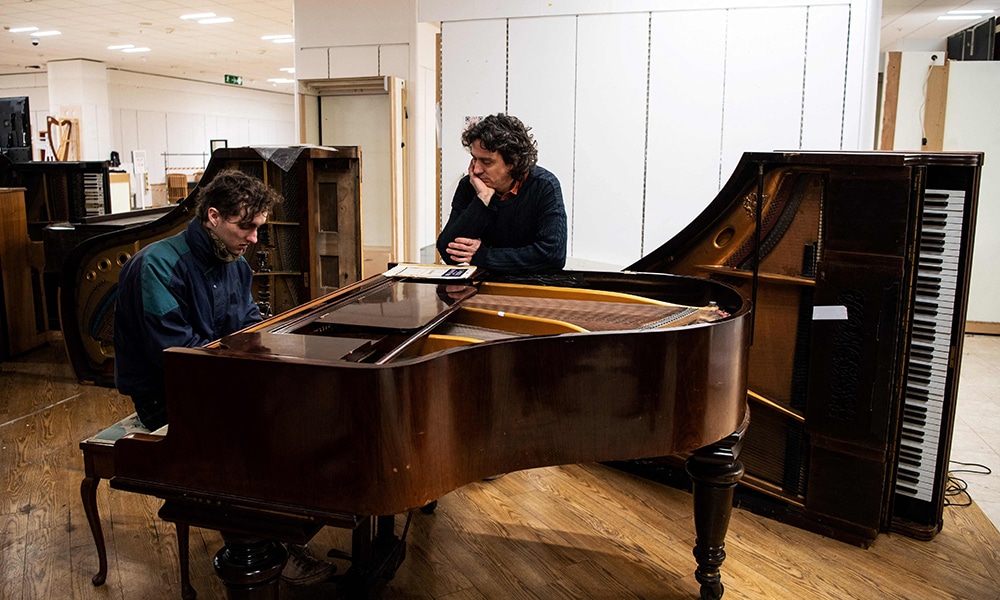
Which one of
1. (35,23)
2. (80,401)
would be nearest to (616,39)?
(80,401)

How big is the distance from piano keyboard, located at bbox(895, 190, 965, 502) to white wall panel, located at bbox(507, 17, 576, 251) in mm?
2419

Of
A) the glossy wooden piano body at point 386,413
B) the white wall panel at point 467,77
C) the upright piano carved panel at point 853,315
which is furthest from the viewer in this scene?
the white wall panel at point 467,77

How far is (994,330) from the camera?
19.5 feet

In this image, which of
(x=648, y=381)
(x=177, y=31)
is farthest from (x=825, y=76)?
(x=177, y=31)

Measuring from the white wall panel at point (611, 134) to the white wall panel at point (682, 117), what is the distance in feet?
0.25

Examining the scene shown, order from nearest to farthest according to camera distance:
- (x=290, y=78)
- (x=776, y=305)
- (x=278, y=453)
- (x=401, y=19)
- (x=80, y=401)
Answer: (x=278, y=453) → (x=776, y=305) → (x=80, y=401) → (x=401, y=19) → (x=290, y=78)

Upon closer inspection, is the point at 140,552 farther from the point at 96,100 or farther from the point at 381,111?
the point at 96,100

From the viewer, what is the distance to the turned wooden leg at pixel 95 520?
7.23 feet

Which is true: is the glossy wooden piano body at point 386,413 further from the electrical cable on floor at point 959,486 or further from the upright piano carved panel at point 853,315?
the electrical cable on floor at point 959,486

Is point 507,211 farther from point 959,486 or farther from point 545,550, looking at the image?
point 959,486

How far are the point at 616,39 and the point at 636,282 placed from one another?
2342 millimetres

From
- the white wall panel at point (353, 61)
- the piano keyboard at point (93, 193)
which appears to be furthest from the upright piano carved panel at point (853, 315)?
the white wall panel at point (353, 61)

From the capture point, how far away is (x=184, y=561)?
2.27 metres

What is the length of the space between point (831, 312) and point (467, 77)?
2.93 meters
